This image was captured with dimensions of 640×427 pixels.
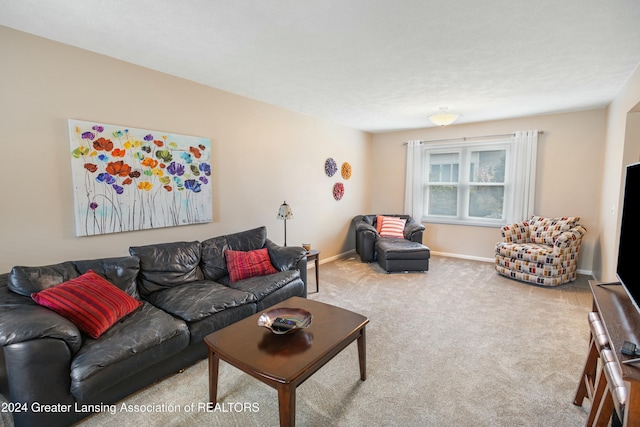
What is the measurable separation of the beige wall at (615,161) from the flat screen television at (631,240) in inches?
63.5

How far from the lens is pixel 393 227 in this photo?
5.59 metres

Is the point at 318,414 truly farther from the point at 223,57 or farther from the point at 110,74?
the point at 110,74

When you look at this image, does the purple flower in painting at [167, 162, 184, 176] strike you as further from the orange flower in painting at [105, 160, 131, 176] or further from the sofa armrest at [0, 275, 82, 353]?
the sofa armrest at [0, 275, 82, 353]

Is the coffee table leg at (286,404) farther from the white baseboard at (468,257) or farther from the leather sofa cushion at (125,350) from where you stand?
the white baseboard at (468,257)

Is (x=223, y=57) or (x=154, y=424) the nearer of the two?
(x=154, y=424)

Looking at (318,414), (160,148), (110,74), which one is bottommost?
(318,414)

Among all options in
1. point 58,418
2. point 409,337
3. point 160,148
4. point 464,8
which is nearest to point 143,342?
point 58,418

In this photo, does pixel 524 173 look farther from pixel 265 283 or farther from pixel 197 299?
pixel 197 299

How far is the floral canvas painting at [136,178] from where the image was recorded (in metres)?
2.54

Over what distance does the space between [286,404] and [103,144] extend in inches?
100

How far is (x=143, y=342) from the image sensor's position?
74.9 inches

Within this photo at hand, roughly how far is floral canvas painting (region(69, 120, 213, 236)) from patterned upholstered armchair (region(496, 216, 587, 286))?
13.5 feet

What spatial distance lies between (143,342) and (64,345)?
1.27ft

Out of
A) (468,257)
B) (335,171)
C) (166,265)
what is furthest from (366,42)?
(468,257)
